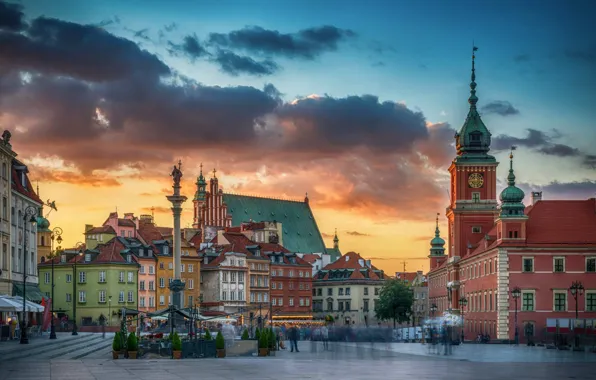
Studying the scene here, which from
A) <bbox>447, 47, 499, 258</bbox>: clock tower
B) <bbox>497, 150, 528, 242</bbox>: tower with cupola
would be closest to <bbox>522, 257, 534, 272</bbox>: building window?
<bbox>497, 150, 528, 242</bbox>: tower with cupola

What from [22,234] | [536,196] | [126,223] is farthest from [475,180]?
[22,234]

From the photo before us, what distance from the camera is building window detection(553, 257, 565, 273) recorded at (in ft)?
340

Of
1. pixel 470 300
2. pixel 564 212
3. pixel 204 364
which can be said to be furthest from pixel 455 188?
pixel 204 364

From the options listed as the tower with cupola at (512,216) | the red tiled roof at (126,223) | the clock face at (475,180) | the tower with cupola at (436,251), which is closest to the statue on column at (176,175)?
the tower with cupola at (512,216)

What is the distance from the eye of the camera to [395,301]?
175 metres

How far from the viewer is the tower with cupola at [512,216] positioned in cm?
10519

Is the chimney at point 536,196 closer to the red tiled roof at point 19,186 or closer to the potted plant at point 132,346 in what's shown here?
the red tiled roof at point 19,186

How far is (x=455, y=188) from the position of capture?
137 metres

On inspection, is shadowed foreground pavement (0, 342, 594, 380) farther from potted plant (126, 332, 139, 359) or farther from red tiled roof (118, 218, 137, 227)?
red tiled roof (118, 218, 137, 227)

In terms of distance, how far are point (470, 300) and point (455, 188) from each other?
16450 mm

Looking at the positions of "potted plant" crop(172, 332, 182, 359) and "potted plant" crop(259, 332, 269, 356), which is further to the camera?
"potted plant" crop(259, 332, 269, 356)

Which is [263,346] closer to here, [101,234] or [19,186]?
[19,186]

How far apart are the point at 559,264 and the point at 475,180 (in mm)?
33394

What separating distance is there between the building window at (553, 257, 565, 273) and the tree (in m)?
72.0
